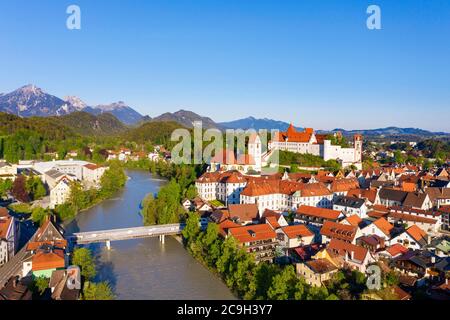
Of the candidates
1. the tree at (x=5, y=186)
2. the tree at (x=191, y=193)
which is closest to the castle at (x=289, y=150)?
the tree at (x=191, y=193)

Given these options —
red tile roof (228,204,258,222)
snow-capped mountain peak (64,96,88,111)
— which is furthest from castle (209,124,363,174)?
snow-capped mountain peak (64,96,88,111)

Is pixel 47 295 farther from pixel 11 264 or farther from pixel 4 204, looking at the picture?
pixel 4 204

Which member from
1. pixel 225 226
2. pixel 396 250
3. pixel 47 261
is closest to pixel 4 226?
pixel 47 261

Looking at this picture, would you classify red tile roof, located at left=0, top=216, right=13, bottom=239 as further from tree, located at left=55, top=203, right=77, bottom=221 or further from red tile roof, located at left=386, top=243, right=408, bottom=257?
red tile roof, located at left=386, top=243, right=408, bottom=257

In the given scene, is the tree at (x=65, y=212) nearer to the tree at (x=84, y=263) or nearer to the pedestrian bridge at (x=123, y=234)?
the pedestrian bridge at (x=123, y=234)

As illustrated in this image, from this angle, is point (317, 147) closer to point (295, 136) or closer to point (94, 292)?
point (295, 136)
